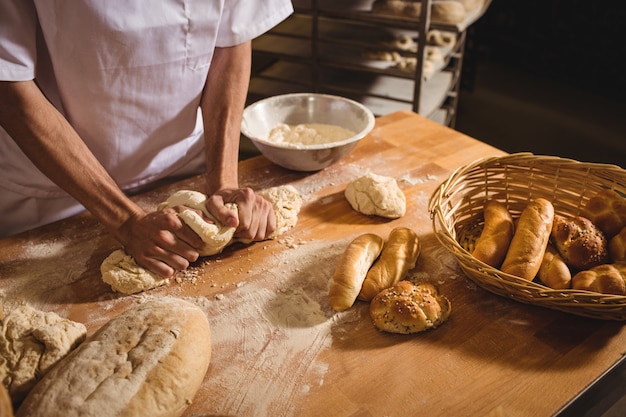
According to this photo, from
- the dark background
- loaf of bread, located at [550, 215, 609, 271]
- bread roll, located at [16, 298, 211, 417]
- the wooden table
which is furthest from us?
the dark background

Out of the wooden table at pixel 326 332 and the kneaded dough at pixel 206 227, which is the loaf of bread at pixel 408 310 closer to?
the wooden table at pixel 326 332

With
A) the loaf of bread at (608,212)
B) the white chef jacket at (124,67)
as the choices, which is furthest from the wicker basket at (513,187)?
the white chef jacket at (124,67)

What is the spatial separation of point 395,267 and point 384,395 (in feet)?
1.30

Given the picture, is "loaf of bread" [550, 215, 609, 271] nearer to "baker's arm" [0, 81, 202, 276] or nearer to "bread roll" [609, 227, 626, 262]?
"bread roll" [609, 227, 626, 262]

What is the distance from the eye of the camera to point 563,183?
5.24ft

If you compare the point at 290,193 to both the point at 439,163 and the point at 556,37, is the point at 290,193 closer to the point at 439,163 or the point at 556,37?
the point at 439,163

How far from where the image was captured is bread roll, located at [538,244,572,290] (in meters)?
1.31

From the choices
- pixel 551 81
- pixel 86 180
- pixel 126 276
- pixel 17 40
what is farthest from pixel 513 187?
pixel 551 81

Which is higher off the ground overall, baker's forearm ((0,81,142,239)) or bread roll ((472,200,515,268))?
baker's forearm ((0,81,142,239))

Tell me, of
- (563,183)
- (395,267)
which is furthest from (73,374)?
(563,183)

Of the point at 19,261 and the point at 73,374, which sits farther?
the point at 19,261

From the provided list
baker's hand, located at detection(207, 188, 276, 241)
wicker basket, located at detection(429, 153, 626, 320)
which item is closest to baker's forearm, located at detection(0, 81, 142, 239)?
baker's hand, located at detection(207, 188, 276, 241)

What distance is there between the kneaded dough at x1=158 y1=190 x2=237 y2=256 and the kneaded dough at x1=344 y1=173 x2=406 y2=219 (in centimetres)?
44

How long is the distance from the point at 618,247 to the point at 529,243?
266mm
